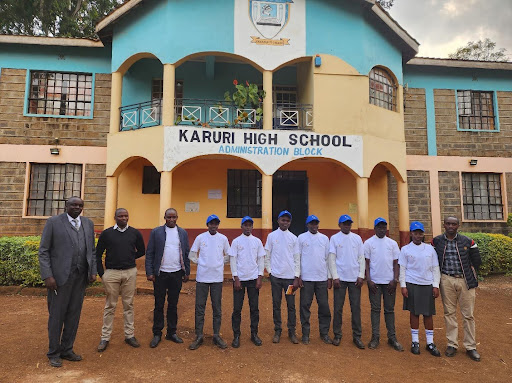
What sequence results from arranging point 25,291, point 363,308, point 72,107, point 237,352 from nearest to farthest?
point 237,352, point 363,308, point 25,291, point 72,107

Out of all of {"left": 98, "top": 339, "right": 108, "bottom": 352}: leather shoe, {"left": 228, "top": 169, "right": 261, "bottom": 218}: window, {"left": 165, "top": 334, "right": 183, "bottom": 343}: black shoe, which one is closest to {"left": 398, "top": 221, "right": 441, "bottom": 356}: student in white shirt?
{"left": 165, "top": 334, "right": 183, "bottom": 343}: black shoe

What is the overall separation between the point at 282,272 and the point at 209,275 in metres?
1.04

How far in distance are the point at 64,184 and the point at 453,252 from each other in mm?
10616

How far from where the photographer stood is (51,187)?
35.5 feet

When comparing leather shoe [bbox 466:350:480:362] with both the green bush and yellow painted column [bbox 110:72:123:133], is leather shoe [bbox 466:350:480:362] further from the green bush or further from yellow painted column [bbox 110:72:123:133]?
yellow painted column [bbox 110:72:123:133]

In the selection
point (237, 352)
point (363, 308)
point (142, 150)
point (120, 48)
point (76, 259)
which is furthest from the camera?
point (120, 48)

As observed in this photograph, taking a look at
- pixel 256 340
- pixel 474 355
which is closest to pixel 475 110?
pixel 474 355

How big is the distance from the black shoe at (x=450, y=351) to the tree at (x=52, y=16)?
17801mm

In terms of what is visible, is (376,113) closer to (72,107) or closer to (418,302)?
(418,302)

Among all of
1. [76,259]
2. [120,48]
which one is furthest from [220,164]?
[76,259]

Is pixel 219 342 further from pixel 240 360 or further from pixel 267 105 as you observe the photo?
pixel 267 105

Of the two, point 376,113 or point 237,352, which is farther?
point 376,113

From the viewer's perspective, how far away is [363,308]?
6992 millimetres

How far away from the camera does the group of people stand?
15.0 feet
